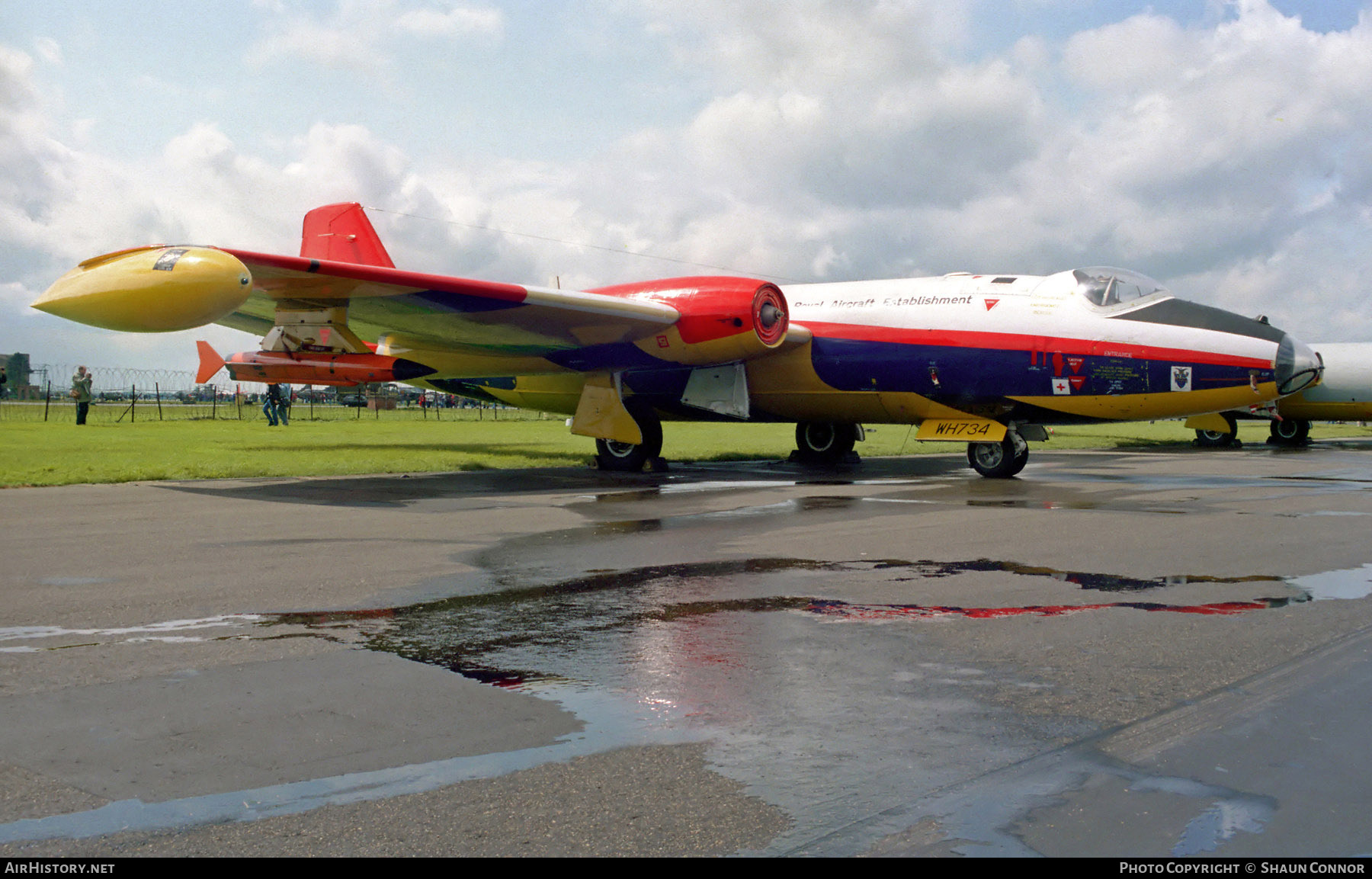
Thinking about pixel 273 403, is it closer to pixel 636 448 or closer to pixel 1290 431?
pixel 636 448

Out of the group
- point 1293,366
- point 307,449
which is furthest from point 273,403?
point 1293,366

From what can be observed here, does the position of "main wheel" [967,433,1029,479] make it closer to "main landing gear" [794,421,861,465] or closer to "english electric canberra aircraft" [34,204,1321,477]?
"english electric canberra aircraft" [34,204,1321,477]

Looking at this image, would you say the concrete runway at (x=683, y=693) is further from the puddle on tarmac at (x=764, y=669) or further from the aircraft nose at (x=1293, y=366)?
the aircraft nose at (x=1293, y=366)

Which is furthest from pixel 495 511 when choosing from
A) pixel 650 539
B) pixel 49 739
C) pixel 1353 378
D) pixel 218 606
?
pixel 1353 378

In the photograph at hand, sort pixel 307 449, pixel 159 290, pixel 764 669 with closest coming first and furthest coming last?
1. pixel 764 669
2. pixel 159 290
3. pixel 307 449

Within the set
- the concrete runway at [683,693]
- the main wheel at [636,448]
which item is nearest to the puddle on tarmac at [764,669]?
the concrete runway at [683,693]

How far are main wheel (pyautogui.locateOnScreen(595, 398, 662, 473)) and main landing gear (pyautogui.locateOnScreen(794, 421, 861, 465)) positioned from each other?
13.0 feet

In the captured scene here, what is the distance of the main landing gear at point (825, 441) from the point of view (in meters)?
20.0

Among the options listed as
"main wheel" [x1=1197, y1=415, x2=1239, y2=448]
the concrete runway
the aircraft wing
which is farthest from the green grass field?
the concrete runway

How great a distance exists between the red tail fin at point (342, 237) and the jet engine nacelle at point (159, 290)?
9729 millimetres

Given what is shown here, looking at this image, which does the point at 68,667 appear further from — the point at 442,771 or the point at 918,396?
the point at 918,396

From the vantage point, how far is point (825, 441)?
66.1 feet

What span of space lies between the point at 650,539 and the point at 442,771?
18.2ft

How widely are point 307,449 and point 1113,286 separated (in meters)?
15.5
